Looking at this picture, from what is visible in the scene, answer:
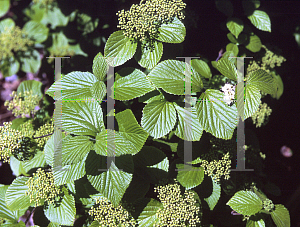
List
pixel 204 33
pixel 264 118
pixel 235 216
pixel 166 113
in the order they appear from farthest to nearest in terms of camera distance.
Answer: pixel 204 33 < pixel 264 118 < pixel 235 216 < pixel 166 113

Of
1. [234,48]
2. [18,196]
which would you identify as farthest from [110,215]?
[234,48]

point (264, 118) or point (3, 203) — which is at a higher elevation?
point (264, 118)

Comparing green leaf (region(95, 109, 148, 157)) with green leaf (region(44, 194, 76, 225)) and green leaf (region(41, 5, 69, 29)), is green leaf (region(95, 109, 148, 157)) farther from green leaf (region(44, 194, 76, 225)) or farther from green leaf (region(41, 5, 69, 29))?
green leaf (region(41, 5, 69, 29))

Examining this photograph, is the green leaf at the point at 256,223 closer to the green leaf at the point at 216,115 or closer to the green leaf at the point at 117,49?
the green leaf at the point at 216,115

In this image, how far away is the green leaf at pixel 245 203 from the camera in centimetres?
84

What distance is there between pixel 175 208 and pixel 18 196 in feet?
1.76

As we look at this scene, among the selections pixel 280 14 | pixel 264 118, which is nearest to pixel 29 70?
pixel 264 118

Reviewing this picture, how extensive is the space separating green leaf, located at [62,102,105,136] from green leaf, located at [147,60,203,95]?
188 millimetres

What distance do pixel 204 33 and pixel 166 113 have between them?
74cm

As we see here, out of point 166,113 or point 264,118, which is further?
point 264,118

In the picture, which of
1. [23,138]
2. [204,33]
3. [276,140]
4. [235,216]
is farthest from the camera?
[276,140]

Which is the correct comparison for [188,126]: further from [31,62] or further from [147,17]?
[31,62]

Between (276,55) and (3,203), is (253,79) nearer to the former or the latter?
(276,55)

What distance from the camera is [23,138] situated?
2.89 ft
